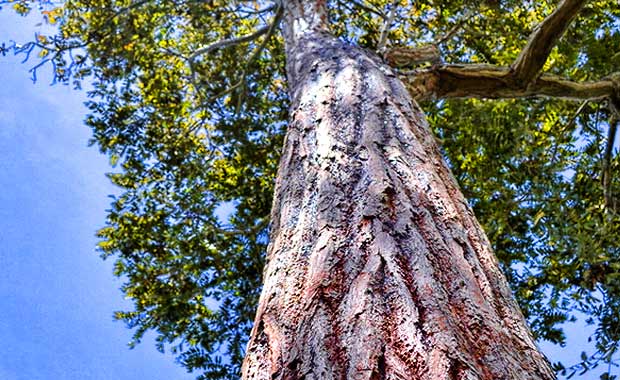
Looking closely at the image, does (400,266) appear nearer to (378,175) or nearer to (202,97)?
(378,175)

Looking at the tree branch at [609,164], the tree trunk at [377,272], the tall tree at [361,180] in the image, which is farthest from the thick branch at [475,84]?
the tree trunk at [377,272]

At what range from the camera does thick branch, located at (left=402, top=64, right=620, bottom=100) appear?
11.6 ft

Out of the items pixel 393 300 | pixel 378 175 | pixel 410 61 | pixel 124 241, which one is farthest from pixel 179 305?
pixel 393 300

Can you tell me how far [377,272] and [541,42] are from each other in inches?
126

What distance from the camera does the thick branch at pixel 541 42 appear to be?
3627 millimetres

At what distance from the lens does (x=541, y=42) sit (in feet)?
12.2

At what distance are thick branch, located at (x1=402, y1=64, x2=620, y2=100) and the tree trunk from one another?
150cm

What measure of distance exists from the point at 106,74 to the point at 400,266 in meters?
6.76

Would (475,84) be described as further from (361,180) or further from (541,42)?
(361,180)

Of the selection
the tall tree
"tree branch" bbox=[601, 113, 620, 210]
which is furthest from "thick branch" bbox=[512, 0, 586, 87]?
"tree branch" bbox=[601, 113, 620, 210]

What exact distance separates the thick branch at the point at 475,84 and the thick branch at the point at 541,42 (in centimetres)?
8

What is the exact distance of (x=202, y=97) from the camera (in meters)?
7.02

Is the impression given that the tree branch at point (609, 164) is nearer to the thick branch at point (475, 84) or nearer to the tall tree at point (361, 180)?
the tall tree at point (361, 180)

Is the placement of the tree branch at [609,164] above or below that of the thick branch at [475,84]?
above
